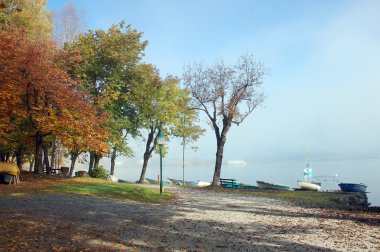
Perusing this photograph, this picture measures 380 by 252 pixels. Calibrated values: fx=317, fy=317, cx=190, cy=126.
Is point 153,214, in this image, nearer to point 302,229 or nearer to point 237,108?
point 302,229

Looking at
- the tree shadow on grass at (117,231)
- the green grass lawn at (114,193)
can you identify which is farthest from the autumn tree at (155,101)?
the tree shadow on grass at (117,231)

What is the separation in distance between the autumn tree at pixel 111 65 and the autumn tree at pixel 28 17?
381 cm

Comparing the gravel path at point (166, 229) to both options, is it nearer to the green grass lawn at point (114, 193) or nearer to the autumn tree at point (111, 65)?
the green grass lawn at point (114, 193)

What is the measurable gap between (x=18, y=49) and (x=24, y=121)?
7.33 metres

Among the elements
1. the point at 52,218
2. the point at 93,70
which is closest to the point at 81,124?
the point at 93,70

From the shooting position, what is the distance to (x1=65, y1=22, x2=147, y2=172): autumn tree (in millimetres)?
32406

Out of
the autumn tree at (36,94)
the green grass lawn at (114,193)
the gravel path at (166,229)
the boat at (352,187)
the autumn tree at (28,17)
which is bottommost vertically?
the gravel path at (166,229)

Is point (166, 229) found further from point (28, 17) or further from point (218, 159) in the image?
point (28, 17)

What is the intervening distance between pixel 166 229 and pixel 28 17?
29326mm

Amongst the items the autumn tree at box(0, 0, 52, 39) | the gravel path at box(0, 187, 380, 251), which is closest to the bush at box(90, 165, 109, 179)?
the autumn tree at box(0, 0, 52, 39)

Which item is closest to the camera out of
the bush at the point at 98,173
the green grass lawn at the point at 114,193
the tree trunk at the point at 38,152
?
the green grass lawn at the point at 114,193

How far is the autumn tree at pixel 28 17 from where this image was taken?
99.4ft

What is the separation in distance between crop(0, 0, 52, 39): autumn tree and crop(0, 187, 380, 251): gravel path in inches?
829

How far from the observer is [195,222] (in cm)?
1359
